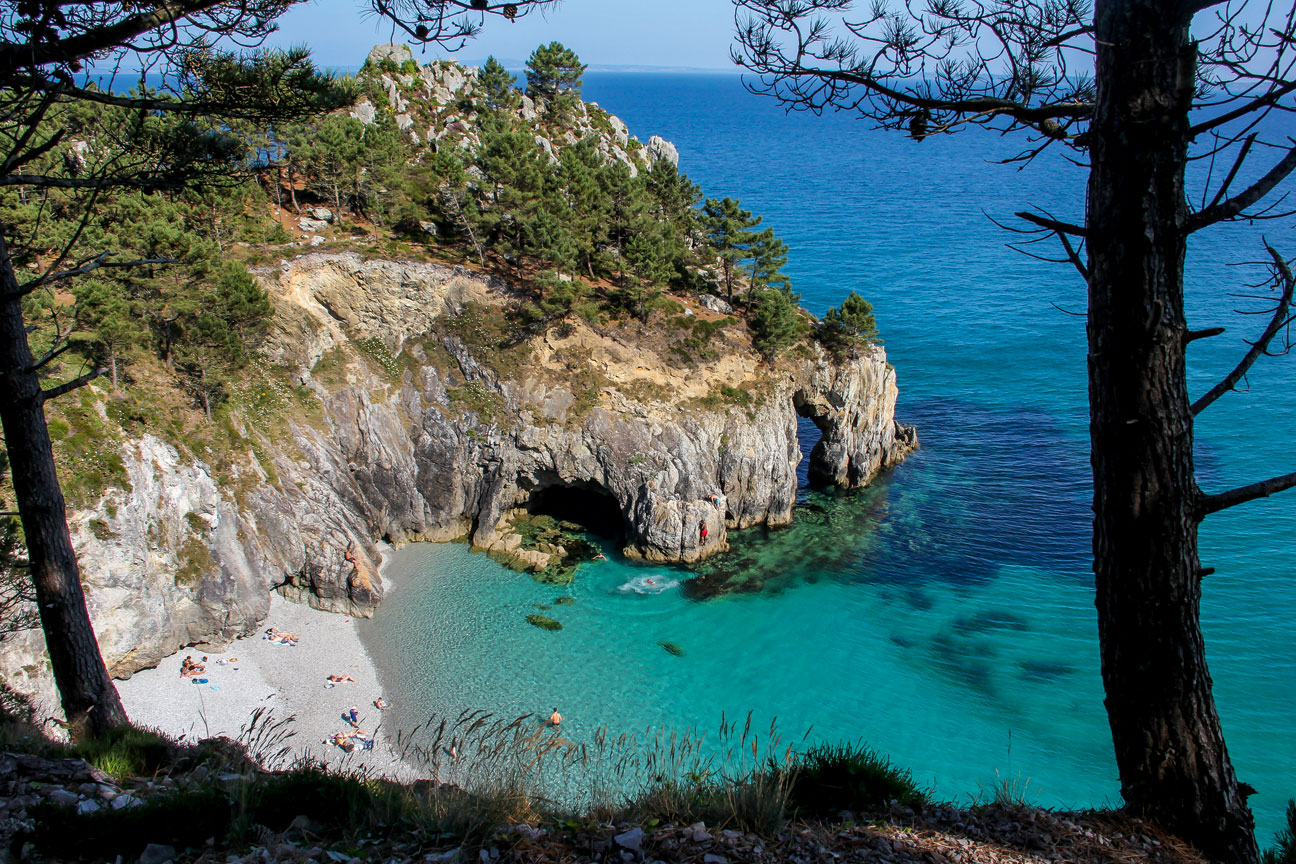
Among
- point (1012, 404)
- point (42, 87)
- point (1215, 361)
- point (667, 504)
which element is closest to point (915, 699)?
point (667, 504)

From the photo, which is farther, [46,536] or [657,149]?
[657,149]

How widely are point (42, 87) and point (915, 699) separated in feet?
94.8

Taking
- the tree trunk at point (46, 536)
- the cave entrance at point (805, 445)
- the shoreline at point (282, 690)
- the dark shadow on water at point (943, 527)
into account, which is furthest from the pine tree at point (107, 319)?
the cave entrance at point (805, 445)

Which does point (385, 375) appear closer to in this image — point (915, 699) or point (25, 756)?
point (915, 699)

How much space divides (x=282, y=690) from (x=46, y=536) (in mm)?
19988

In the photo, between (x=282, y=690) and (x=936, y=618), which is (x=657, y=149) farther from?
(x=282, y=690)

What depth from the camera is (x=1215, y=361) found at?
53062 mm

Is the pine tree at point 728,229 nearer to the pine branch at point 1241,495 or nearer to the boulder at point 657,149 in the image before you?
the boulder at point 657,149

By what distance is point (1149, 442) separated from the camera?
17.0ft

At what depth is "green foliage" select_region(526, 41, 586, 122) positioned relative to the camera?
62.7 m

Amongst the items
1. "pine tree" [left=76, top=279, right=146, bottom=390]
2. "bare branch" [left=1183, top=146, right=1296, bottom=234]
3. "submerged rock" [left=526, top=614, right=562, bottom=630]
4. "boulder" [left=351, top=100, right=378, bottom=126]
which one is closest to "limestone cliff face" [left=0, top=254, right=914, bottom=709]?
"submerged rock" [left=526, top=614, right=562, bottom=630]

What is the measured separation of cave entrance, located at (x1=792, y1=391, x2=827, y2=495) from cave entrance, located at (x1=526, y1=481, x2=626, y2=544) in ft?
39.1

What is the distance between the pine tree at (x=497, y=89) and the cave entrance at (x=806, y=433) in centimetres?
3646

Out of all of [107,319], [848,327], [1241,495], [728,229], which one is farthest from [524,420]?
[1241,495]
